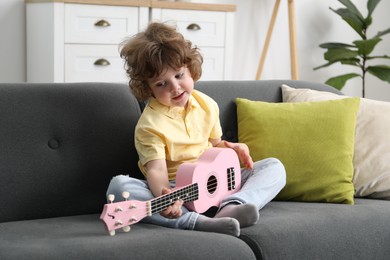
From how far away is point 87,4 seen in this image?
4.03m

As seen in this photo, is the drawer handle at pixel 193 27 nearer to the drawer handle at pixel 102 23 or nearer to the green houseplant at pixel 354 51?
the drawer handle at pixel 102 23

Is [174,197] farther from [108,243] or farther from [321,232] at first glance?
[321,232]

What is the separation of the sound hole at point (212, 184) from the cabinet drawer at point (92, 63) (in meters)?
1.81

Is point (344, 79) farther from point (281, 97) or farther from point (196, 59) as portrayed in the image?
point (196, 59)

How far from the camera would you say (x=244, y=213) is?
2.22 metres

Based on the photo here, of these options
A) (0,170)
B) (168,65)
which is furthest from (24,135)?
(168,65)

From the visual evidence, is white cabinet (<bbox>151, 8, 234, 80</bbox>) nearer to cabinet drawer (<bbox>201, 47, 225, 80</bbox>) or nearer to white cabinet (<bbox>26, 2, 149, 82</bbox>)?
cabinet drawer (<bbox>201, 47, 225, 80</bbox>)

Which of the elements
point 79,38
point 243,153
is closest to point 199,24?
point 79,38

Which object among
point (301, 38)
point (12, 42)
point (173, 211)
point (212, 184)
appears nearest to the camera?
point (173, 211)

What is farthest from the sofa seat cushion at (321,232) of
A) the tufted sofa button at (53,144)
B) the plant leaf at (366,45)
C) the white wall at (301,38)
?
the white wall at (301,38)

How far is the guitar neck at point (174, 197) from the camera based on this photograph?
6.88 ft

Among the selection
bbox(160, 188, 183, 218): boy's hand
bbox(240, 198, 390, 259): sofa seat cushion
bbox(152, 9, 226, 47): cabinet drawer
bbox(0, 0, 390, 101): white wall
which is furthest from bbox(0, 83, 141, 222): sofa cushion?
bbox(0, 0, 390, 101): white wall

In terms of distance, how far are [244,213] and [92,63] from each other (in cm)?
206

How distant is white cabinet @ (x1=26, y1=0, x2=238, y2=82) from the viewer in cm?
400
